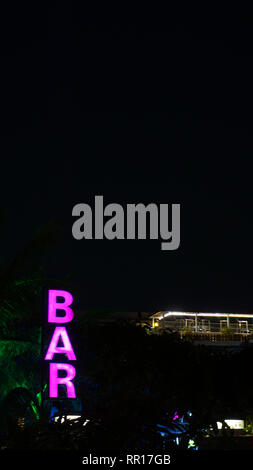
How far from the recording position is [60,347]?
1806cm

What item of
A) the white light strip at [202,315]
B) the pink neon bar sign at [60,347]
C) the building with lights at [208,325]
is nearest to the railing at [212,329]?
the building with lights at [208,325]

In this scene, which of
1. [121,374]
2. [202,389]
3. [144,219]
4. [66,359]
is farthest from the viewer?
[144,219]

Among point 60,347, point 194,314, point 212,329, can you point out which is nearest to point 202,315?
point 194,314

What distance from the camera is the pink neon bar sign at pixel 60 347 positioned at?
1764cm

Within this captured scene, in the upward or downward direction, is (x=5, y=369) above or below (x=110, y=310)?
below

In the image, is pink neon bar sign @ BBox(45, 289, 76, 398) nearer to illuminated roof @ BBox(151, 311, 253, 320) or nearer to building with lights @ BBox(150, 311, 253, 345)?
building with lights @ BBox(150, 311, 253, 345)

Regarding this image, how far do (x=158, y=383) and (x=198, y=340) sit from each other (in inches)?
1775

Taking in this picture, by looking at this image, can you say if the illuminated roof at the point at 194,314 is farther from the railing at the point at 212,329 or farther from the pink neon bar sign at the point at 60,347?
the pink neon bar sign at the point at 60,347

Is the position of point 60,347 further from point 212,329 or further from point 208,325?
point 208,325

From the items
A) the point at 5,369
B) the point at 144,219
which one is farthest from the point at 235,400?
the point at 5,369

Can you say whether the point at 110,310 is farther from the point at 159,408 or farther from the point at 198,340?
the point at 198,340

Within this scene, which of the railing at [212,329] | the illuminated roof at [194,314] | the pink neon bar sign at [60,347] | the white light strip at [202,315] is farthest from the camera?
the railing at [212,329]

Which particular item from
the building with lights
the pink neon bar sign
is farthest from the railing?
the pink neon bar sign

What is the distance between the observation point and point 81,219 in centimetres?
2111
